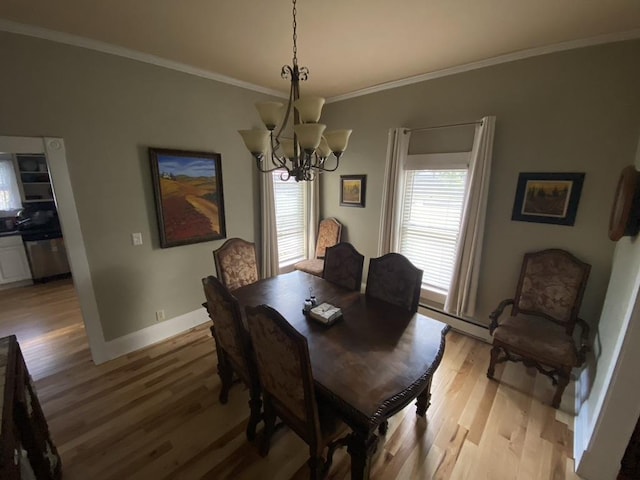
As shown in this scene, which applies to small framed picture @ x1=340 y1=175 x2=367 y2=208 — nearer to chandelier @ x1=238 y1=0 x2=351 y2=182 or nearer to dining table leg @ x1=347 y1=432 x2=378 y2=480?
chandelier @ x1=238 y1=0 x2=351 y2=182

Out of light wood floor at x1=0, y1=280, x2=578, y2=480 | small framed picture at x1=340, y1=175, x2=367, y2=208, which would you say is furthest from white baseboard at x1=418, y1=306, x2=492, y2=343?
small framed picture at x1=340, y1=175, x2=367, y2=208

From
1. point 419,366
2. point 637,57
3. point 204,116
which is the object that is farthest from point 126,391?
point 637,57

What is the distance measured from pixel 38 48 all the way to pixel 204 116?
1197 millimetres

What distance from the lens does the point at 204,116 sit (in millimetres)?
2738

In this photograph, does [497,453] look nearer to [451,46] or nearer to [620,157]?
[620,157]

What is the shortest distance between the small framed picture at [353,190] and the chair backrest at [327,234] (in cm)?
33

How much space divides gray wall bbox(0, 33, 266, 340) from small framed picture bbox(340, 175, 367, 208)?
4.73 ft

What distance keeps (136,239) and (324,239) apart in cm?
235

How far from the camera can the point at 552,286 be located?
7.38ft

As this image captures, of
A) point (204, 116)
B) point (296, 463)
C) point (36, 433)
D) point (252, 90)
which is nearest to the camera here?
point (36, 433)

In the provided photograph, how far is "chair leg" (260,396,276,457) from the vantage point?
155 centimetres

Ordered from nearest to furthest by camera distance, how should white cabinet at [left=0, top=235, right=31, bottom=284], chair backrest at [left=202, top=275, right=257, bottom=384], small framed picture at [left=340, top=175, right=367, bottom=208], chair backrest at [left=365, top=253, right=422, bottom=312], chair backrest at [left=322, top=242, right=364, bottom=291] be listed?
1. chair backrest at [left=202, top=275, right=257, bottom=384]
2. chair backrest at [left=365, top=253, right=422, bottom=312]
3. chair backrest at [left=322, top=242, right=364, bottom=291]
4. small framed picture at [left=340, top=175, right=367, bottom=208]
5. white cabinet at [left=0, top=235, right=31, bottom=284]

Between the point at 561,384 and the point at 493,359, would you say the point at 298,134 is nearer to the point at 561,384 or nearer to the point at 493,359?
the point at 493,359

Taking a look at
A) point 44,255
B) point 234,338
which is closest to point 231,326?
point 234,338
